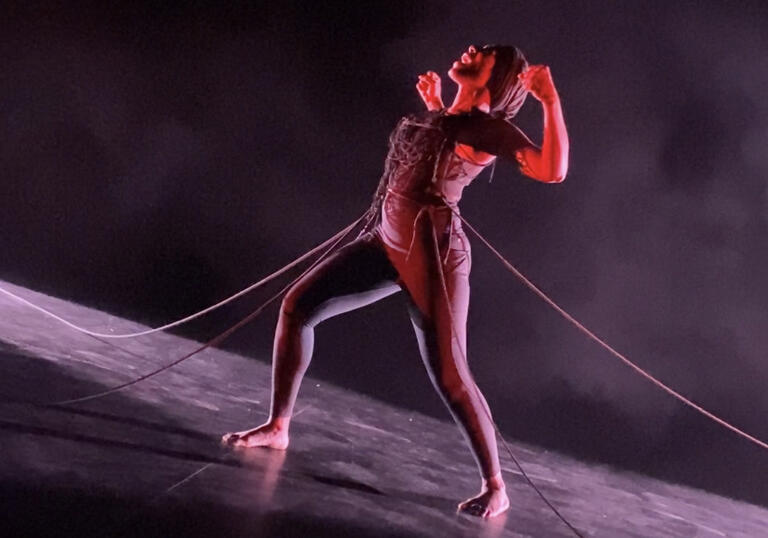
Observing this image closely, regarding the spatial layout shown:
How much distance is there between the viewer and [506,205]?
3.58 meters

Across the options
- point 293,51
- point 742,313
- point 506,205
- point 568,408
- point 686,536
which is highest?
point 293,51

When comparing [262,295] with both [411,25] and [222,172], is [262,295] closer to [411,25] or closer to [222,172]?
[222,172]

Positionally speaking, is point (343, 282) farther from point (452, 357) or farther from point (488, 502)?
point (488, 502)

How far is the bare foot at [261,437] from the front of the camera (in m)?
2.21

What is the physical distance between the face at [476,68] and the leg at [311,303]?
0.52m

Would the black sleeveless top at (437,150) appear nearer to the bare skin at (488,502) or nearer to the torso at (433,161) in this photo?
the torso at (433,161)

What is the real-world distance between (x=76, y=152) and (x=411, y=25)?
1893 millimetres

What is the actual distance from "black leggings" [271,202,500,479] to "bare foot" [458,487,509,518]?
52mm

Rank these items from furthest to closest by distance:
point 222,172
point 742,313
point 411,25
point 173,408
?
point 222,172 < point 411,25 < point 742,313 < point 173,408

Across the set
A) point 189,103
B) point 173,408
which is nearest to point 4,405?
point 173,408

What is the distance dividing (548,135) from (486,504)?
1.00 m

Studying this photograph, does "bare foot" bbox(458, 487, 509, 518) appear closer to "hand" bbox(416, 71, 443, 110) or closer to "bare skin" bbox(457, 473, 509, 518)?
"bare skin" bbox(457, 473, 509, 518)

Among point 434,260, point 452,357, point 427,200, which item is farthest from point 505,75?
point 452,357

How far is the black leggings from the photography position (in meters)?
2.14
